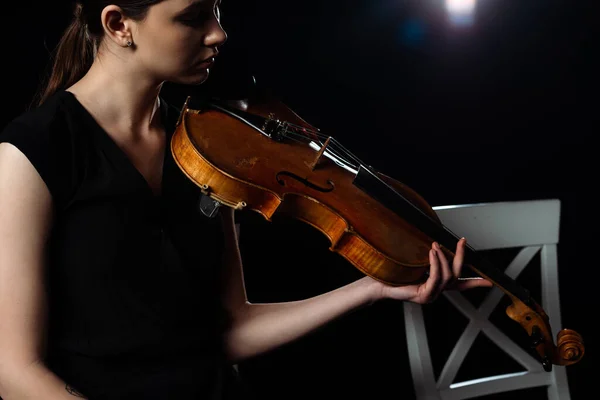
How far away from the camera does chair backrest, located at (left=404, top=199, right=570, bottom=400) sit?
52.1 inches

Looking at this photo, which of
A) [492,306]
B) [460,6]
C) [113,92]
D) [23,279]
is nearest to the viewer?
[23,279]

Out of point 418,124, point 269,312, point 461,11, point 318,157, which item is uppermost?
point 461,11

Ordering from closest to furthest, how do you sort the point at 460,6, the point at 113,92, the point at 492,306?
the point at 113,92 < the point at 492,306 < the point at 460,6

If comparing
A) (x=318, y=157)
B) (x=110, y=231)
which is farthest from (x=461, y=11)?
(x=110, y=231)

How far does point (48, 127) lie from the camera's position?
0.96m

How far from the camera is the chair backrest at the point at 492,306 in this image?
132cm

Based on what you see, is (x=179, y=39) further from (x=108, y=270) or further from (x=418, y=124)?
(x=418, y=124)

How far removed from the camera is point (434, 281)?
1.08 meters

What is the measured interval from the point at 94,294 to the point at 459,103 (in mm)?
1437

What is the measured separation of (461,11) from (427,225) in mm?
1166

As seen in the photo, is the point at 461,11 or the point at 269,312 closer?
the point at 269,312

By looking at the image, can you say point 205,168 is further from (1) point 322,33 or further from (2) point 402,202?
(1) point 322,33

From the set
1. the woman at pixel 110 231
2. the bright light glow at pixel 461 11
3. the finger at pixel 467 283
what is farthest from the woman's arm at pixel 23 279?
the bright light glow at pixel 461 11

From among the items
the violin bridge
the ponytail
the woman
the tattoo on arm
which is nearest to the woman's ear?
the woman
